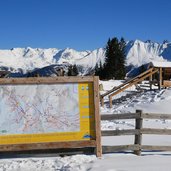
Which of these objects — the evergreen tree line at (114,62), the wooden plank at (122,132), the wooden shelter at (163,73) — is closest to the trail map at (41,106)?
the wooden plank at (122,132)

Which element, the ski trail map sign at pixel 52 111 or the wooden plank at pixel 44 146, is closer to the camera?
the wooden plank at pixel 44 146

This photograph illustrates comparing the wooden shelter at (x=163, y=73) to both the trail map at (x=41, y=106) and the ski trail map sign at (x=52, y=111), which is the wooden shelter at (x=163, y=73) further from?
the trail map at (x=41, y=106)

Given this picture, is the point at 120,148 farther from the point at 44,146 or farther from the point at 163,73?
the point at 163,73

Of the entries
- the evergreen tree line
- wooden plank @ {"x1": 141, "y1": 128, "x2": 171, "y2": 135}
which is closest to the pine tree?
the evergreen tree line

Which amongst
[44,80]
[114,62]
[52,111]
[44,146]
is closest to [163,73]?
[52,111]

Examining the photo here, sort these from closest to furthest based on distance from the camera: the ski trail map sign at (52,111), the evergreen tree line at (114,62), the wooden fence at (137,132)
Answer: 1. the ski trail map sign at (52,111)
2. the wooden fence at (137,132)
3. the evergreen tree line at (114,62)

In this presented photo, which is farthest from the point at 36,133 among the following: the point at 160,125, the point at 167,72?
the point at 167,72

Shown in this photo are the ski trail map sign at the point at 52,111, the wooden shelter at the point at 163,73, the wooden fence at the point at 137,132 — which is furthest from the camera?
the wooden shelter at the point at 163,73

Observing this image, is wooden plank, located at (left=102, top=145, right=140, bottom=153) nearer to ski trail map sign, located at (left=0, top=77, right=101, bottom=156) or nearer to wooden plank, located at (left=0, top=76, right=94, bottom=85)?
ski trail map sign, located at (left=0, top=77, right=101, bottom=156)

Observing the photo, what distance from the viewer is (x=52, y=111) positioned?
440 inches

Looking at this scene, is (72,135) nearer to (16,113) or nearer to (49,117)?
(49,117)

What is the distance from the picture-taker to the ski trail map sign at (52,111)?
11062mm

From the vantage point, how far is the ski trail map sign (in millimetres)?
11062

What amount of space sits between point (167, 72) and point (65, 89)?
84.3 feet
